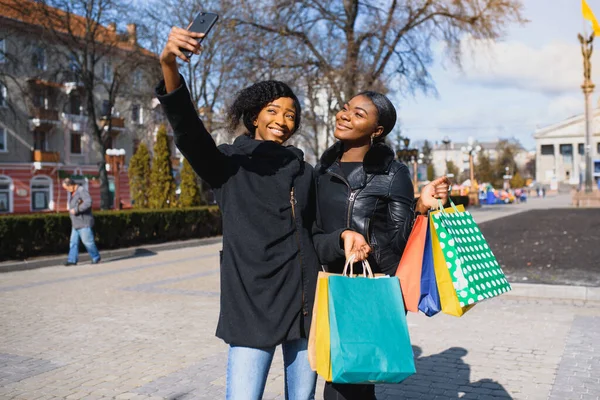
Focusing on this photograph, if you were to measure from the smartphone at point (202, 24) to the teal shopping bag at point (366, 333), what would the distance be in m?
0.92

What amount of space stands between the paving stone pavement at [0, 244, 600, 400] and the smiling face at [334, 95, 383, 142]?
2.29 meters

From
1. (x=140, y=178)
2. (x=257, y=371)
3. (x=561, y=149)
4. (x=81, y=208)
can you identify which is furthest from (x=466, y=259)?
(x=561, y=149)

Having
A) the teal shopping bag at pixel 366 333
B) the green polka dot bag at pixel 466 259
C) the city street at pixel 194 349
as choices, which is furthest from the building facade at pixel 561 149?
the teal shopping bag at pixel 366 333

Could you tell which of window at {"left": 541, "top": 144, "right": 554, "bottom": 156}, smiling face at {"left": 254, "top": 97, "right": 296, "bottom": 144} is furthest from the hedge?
window at {"left": 541, "top": 144, "right": 554, "bottom": 156}

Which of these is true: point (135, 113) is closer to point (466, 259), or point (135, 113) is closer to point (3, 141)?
point (3, 141)

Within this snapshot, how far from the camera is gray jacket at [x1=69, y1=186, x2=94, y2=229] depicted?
12656 mm

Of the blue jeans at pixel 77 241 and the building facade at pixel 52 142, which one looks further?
the building facade at pixel 52 142

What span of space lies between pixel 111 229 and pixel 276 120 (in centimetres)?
1410

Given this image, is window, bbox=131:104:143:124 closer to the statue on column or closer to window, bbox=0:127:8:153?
window, bbox=0:127:8:153

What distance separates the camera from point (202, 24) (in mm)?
1988

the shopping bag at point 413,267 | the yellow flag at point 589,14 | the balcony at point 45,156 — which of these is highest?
the yellow flag at point 589,14

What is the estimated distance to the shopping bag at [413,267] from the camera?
2.48 meters

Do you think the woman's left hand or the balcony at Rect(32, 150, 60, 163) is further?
the balcony at Rect(32, 150, 60, 163)

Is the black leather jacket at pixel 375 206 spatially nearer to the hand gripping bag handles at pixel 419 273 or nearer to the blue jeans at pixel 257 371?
the hand gripping bag handles at pixel 419 273
